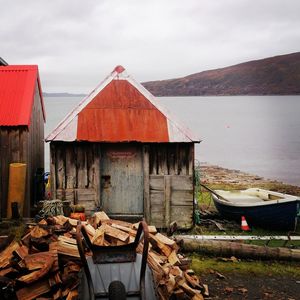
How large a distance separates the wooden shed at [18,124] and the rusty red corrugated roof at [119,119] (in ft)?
3.85

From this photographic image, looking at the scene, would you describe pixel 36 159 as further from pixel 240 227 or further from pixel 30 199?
pixel 240 227

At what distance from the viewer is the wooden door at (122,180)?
48.5 feet

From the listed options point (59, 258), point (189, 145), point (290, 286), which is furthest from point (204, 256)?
point (59, 258)

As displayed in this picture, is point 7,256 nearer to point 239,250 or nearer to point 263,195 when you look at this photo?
point 239,250

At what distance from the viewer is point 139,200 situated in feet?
49.2

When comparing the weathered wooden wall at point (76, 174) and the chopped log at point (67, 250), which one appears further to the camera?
the weathered wooden wall at point (76, 174)

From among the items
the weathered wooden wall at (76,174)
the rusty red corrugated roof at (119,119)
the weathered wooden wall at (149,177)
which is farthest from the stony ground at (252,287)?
the weathered wooden wall at (76,174)

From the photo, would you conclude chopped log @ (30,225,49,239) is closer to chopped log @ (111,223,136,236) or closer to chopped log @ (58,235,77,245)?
chopped log @ (58,235,77,245)

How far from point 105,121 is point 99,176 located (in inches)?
71.0

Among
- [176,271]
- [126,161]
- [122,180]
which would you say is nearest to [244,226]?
[122,180]

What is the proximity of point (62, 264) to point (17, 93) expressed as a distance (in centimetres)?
828

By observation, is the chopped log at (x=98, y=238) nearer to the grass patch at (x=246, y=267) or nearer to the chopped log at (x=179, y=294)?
the chopped log at (x=179, y=294)

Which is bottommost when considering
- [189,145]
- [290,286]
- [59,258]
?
[290,286]

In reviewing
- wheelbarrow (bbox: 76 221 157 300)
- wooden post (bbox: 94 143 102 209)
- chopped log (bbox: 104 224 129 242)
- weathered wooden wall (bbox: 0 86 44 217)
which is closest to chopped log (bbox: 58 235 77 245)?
chopped log (bbox: 104 224 129 242)
